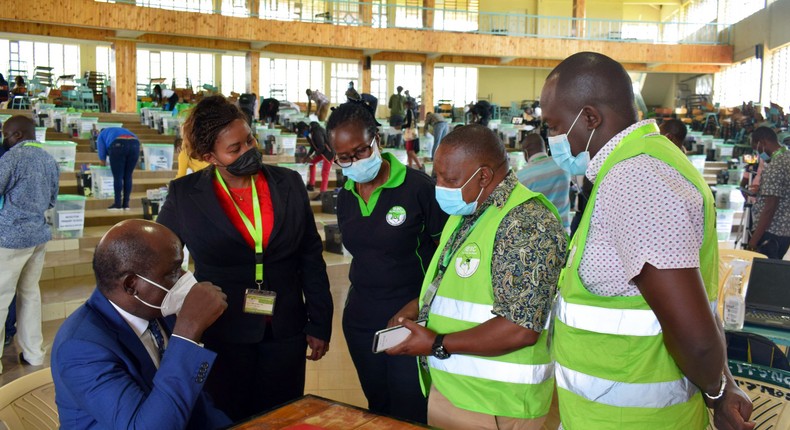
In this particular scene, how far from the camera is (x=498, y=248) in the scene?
5.62 feet

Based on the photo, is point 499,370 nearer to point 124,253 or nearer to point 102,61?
point 124,253

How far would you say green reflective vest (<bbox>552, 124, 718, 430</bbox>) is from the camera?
137cm

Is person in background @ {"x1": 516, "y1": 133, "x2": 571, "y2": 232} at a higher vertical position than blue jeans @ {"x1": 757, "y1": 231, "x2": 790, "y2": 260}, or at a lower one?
higher

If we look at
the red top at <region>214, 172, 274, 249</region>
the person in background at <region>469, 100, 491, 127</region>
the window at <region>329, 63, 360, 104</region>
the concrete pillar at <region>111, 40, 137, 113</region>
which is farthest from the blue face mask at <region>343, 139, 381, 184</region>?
the window at <region>329, 63, 360, 104</region>

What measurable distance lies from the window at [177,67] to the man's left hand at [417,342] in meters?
23.6

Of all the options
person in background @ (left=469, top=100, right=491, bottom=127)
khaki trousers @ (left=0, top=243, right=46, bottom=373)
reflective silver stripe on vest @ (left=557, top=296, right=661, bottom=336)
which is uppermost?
person in background @ (left=469, top=100, right=491, bottom=127)

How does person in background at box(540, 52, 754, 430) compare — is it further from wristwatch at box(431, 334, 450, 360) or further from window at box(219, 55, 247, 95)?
window at box(219, 55, 247, 95)

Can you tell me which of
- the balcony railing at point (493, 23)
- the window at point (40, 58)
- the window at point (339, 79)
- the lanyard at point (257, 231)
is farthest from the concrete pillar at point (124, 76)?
the lanyard at point (257, 231)

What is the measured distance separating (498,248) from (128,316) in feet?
2.98

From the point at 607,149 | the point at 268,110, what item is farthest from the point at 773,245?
the point at 268,110

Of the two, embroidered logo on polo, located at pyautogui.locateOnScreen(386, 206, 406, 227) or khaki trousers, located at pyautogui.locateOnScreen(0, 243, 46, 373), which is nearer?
embroidered logo on polo, located at pyautogui.locateOnScreen(386, 206, 406, 227)

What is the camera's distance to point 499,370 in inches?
69.9

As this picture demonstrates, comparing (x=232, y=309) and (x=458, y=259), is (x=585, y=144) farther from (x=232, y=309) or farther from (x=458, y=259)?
(x=232, y=309)

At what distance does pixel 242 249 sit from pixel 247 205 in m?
0.17
